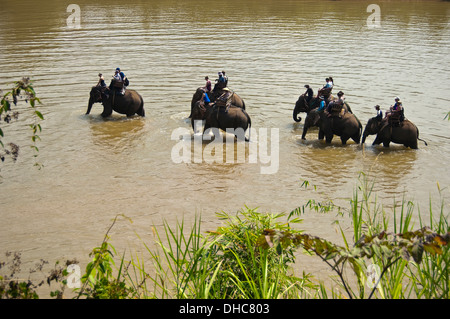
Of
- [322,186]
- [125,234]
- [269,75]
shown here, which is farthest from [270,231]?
[269,75]

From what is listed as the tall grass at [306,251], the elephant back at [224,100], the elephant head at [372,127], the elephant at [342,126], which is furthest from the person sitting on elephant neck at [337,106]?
the tall grass at [306,251]

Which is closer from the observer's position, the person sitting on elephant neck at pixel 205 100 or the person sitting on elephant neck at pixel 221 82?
the person sitting on elephant neck at pixel 205 100

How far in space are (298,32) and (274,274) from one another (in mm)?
32476

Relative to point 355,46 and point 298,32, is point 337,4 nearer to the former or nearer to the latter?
point 298,32

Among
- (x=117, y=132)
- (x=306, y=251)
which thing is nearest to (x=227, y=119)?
(x=117, y=132)

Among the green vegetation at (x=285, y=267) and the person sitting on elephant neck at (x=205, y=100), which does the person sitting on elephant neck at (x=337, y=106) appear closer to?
the person sitting on elephant neck at (x=205, y=100)

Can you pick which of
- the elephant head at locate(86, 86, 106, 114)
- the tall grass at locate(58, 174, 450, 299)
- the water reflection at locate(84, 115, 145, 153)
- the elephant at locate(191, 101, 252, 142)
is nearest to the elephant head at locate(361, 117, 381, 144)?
Answer: the elephant at locate(191, 101, 252, 142)

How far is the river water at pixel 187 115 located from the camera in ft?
39.1

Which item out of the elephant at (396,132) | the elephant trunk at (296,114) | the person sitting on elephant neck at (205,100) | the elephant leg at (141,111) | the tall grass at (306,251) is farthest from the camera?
the elephant leg at (141,111)

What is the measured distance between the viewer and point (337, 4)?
49750 mm

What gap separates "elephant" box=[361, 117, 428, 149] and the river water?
0.28 meters

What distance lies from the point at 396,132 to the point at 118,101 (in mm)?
9044

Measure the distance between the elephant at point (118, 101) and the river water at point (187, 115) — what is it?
15.3 inches

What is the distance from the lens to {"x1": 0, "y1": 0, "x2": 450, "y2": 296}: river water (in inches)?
469
